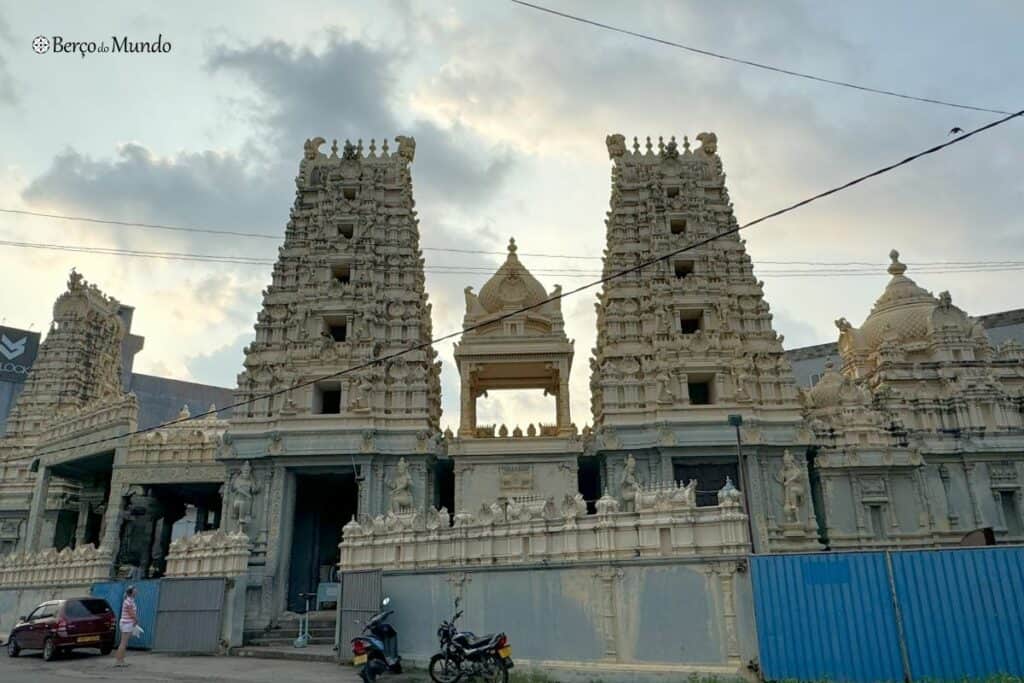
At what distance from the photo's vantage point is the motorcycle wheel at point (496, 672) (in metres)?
13.0

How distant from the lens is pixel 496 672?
44.3 feet

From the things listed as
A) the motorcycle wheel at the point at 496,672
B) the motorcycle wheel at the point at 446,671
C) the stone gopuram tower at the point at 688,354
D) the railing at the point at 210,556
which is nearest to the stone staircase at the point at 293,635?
the railing at the point at 210,556

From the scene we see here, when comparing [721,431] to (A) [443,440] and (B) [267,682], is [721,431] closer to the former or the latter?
(A) [443,440]

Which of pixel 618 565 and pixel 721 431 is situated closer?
pixel 618 565

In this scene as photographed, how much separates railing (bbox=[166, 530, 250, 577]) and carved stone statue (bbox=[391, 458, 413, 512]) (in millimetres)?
7449

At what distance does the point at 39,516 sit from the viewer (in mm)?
37156

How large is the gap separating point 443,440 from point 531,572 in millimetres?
16265

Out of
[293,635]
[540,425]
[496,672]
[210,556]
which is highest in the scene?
[540,425]

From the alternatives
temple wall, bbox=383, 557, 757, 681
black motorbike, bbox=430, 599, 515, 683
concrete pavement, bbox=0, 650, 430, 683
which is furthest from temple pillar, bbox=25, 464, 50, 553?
black motorbike, bbox=430, 599, 515, 683

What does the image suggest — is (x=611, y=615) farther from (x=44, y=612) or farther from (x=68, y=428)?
(x=68, y=428)

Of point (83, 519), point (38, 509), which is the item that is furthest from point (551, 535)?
point (83, 519)

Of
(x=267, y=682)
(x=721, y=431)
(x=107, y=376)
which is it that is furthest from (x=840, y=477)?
(x=107, y=376)

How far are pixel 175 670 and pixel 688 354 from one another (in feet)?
71.9

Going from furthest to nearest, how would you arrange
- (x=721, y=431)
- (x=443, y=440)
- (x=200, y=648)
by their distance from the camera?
1. (x=443, y=440)
2. (x=721, y=431)
3. (x=200, y=648)
